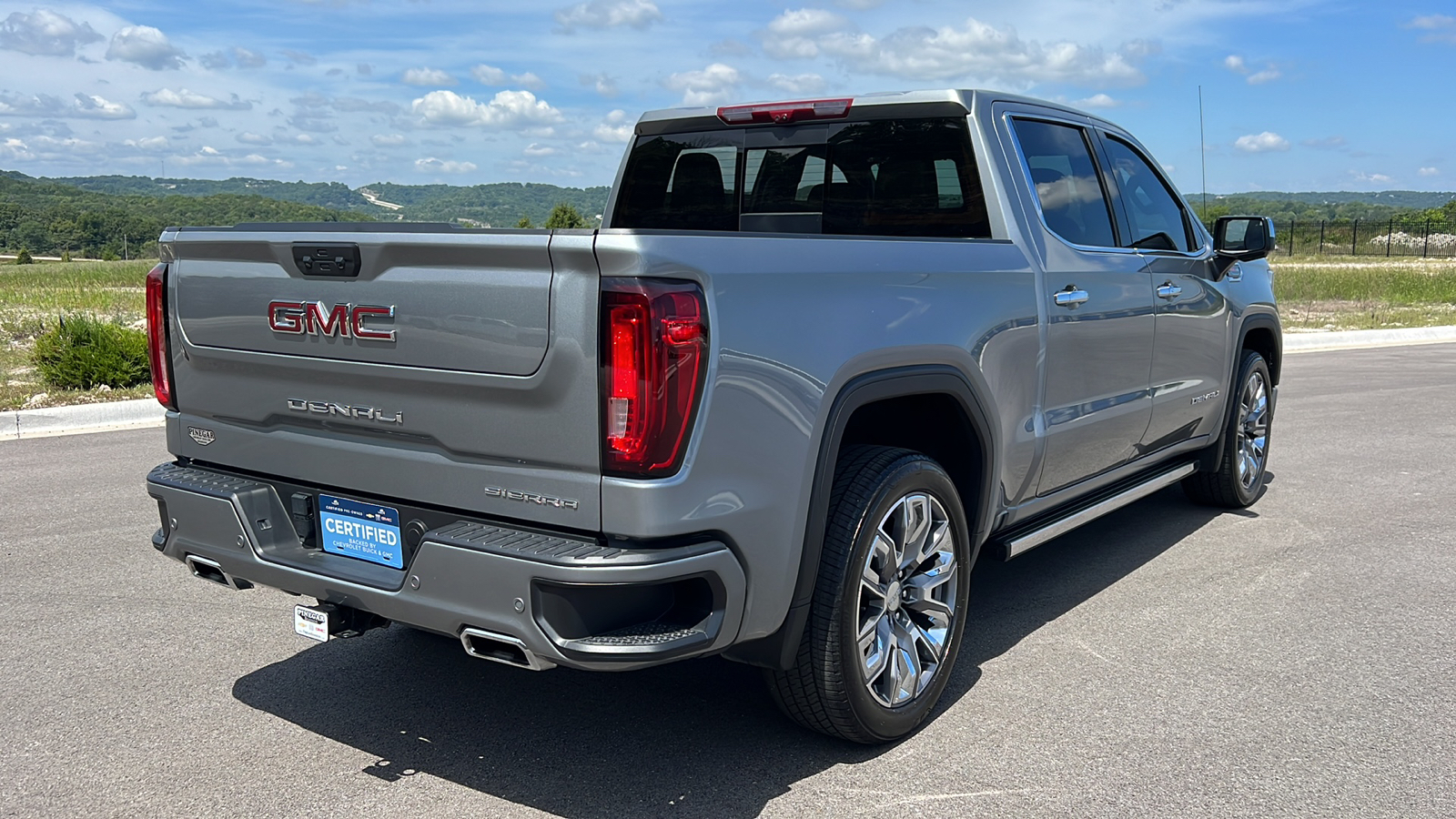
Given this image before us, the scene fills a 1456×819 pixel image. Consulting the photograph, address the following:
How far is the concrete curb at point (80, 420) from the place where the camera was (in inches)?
352

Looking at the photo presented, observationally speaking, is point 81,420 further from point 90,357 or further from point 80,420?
point 90,357

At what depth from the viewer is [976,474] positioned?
396cm

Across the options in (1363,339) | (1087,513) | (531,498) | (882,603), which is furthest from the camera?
(1363,339)

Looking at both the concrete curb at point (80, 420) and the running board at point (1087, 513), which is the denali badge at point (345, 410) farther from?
the concrete curb at point (80, 420)

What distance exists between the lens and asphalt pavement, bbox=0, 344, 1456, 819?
10.6 ft

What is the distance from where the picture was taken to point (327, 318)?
3.15 m

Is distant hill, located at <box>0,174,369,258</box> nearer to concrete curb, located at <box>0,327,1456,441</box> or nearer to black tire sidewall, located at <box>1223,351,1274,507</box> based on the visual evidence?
concrete curb, located at <box>0,327,1456,441</box>

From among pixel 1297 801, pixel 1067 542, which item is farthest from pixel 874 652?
pixel 1067 542

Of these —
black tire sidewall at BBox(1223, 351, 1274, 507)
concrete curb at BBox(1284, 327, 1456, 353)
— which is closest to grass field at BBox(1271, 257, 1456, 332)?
concrete curb at BBox(1284, 327, 1456, 353)

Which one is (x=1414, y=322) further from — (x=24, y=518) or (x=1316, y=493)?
(x=24, y=518)

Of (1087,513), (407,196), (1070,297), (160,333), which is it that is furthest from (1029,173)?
(407,196)

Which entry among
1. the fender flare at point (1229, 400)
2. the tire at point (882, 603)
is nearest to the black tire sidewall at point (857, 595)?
the tire at point (882, 603)

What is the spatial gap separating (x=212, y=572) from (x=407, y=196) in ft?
184

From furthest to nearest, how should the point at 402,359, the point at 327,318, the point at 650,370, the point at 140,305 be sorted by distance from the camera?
the point at 140,305 < the point at 327,318 < the point at 402,359 < the point at 650,370
